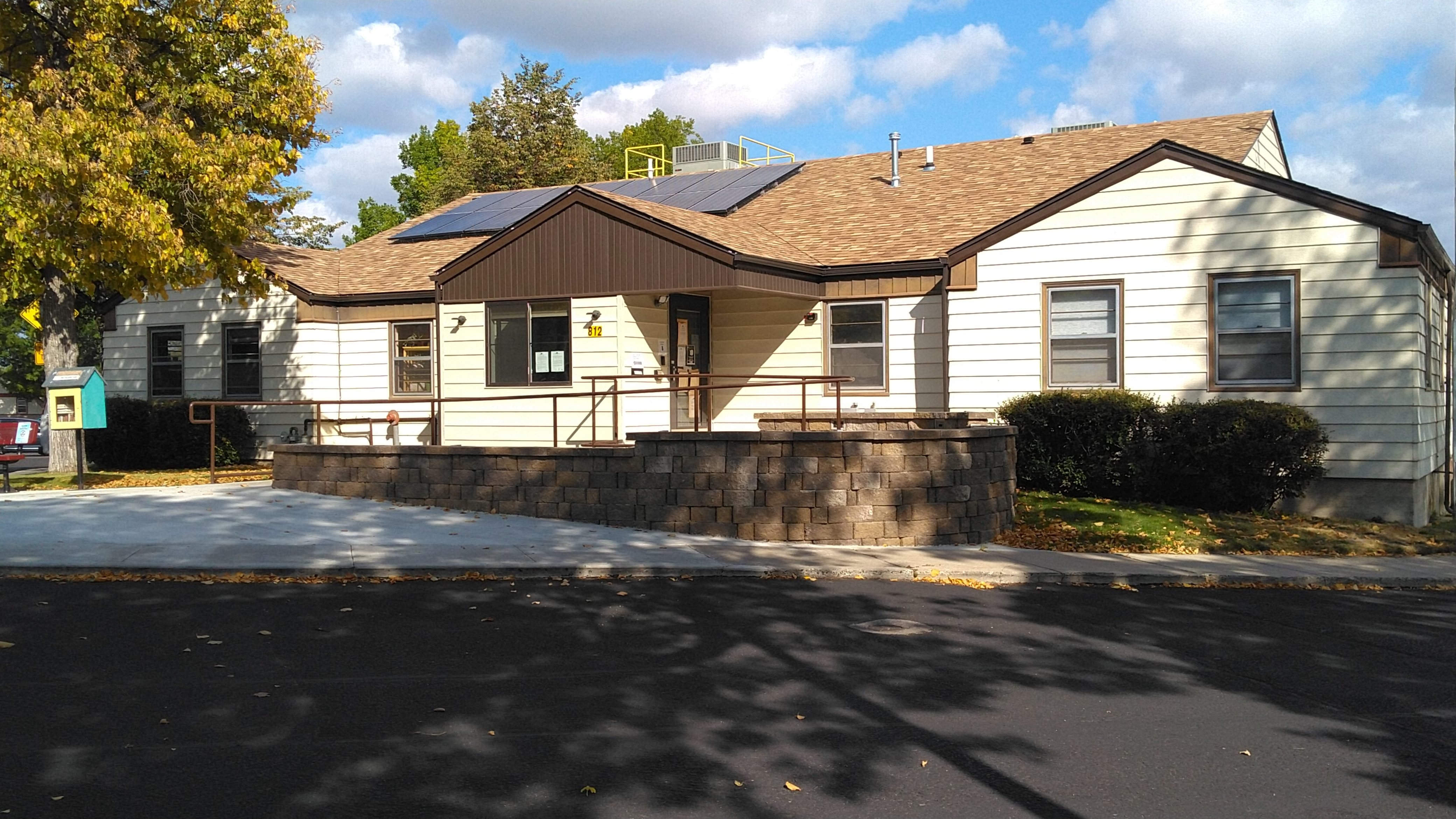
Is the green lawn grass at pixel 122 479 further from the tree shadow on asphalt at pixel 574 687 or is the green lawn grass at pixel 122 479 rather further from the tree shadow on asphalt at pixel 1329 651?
the tree shadow on asphalt at pixel 1329 651

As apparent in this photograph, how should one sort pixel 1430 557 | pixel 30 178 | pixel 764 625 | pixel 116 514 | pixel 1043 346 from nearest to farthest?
pixel 764 625
pixel 1430 557
pixel 116 514
pixel 30 178
pixel 1043 346

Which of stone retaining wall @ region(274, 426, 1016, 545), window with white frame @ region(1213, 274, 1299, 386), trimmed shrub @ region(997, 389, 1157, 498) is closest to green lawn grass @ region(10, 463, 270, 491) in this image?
stone retaining wall @ region(274, 426, 1016, 545)

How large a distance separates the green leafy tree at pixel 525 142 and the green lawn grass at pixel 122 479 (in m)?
25.0

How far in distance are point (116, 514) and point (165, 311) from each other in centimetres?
1039

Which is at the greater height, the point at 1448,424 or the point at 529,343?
the point at 529,343

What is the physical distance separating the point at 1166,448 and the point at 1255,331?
7.07 ft

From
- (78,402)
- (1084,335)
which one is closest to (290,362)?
(78,402)

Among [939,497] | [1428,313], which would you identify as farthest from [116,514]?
[1428,313]

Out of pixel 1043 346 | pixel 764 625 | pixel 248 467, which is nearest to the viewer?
pixel 764 625

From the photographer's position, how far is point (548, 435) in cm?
1842

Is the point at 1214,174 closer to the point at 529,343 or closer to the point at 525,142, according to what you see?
the point at 529,343

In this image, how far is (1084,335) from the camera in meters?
16.2

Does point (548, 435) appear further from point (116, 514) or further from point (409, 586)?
point (409, 586)

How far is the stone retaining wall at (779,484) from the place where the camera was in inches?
500
